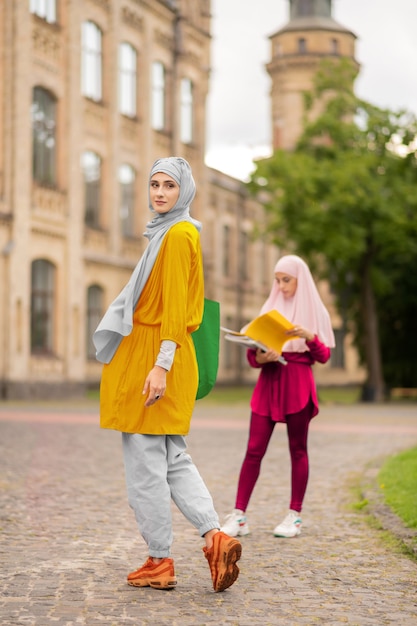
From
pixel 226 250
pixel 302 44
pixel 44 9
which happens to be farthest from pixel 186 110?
pixel 302 44

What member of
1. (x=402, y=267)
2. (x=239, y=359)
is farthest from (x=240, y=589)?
(x=239, y=359)

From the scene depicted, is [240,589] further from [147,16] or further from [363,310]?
[147,16]

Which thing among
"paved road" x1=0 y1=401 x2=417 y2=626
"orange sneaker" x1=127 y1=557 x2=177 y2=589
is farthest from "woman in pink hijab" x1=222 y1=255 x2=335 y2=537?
"orange sneaker" x1=127 y1=557 x2=177 y2=589

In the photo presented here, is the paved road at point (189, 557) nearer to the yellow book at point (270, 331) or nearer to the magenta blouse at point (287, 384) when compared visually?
the magenta blouse at point (287, 384)

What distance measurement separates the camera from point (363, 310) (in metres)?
37.7

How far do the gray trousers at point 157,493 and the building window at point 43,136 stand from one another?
89.3ft

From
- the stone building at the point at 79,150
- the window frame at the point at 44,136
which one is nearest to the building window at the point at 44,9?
the stone building at the point at 79,150

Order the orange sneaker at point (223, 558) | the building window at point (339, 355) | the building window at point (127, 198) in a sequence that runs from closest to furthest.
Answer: the orange sneaker at point (223, 558) < the building window at point (127, 198) < the building window at point (339, 355)

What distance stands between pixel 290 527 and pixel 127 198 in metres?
31.7

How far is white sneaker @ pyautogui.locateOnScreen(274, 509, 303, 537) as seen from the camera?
800 cm

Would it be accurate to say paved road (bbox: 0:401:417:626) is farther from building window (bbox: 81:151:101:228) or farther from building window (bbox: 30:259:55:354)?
building window (bbox: 81:151:101:228)

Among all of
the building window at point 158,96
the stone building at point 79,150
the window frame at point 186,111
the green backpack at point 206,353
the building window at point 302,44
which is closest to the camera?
the green backpack at point 206,353

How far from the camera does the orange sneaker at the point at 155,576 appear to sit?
19.7 ft

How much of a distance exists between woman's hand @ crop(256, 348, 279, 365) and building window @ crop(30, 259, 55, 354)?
2491cm
